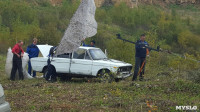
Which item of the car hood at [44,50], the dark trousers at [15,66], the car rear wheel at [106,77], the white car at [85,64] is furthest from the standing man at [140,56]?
the dark trousers at [15,66]

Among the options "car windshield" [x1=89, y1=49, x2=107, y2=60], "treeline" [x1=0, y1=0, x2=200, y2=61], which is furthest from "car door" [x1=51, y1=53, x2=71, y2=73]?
"treeline" [x1=0, y1=0, x2=200, y2=61]

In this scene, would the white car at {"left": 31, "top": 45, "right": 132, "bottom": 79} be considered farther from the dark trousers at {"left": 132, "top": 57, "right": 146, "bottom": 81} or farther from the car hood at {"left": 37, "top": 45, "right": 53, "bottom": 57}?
the dark trousers at {"left": 132, "top": 57, "right": 146, "bottom": 81}

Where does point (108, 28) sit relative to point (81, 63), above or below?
above

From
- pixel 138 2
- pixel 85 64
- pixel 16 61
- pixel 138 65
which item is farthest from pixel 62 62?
pixel 138 2

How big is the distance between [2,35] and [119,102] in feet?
89.7

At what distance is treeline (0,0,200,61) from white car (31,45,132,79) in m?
7.15

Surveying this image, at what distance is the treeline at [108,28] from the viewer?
30.4 meters

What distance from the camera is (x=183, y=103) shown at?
7211mm

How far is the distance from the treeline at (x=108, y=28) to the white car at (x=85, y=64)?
7.15m

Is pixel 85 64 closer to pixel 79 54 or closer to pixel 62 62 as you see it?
pixel 79 54

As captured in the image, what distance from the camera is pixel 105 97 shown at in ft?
27.8

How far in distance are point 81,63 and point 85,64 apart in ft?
0.56

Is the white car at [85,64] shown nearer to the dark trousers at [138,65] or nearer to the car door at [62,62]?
the car door at [62,62]

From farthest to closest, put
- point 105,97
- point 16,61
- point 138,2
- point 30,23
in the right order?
point 138,2
point 30,23
point 16,61
point 105,97
